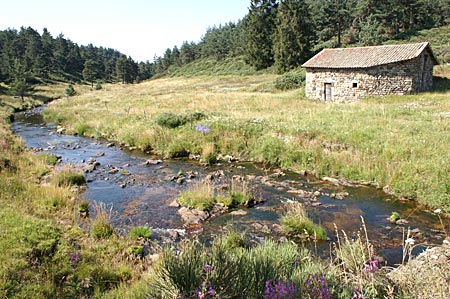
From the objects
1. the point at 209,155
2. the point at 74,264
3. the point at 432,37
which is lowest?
the point at 209,155

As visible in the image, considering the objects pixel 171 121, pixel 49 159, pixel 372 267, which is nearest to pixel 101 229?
pixel 372 267

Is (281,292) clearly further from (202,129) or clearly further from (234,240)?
(202,129)

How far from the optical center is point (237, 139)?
1870 centimetres

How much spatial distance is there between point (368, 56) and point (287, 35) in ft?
86.7

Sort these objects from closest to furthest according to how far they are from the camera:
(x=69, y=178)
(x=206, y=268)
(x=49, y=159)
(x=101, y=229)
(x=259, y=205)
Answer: (x=206, y=268)
(x=101, y=229)
(x=259, y=205)
(x=69, y=178)
(x=49, y=159)

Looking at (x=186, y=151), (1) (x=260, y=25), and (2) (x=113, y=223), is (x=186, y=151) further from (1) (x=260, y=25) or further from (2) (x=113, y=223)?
(1) (x=260, y=25)

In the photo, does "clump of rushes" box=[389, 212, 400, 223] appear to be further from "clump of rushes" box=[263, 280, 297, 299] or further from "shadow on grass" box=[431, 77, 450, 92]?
"shadow on grass" box=[431, 77, 450, 92]

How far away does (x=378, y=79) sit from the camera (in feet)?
98.8

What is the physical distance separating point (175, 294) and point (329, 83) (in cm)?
3151

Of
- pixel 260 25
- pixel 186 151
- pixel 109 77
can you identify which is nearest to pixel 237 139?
pixel 186 151

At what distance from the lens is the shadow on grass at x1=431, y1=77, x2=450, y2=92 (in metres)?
31.8

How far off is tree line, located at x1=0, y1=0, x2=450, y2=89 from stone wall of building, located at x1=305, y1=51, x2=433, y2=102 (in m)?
23.5

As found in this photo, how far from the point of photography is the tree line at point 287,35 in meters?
57.0

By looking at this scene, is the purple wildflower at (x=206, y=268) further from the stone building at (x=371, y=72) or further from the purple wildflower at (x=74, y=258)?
the stone building at (x=371, y=72)
